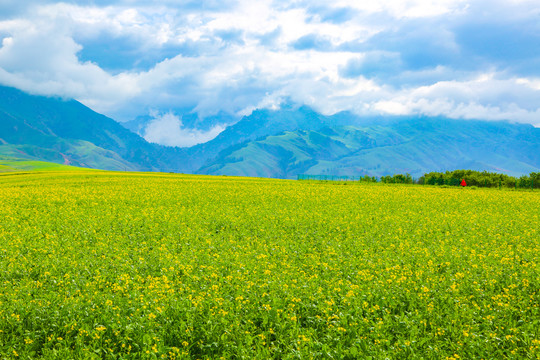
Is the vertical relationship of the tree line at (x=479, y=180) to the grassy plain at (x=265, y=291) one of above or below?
above

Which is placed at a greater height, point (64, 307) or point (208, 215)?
point (208, 215)

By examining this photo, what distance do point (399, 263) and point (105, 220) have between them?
735 inches

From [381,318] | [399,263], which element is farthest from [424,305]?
[399,263]

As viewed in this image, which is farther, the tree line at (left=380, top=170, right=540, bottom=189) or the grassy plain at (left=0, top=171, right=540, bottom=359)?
the tree line at (left=380, top=170, right=540, bottom=189)

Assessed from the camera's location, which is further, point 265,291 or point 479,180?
point 479,180

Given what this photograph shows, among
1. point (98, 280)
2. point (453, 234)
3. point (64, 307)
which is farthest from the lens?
point (453, 234)

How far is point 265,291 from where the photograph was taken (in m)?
12.3

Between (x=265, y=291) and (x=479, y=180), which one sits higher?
(x=479, y=180)

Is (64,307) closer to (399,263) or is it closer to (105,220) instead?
(399,263)

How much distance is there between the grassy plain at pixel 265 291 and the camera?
9500mm

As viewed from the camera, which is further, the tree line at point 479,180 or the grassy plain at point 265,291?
the tree line at point 479,180

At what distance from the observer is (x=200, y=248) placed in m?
17.9

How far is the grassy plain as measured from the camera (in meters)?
9.50

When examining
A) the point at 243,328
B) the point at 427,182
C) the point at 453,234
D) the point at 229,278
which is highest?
the point at 427,182
